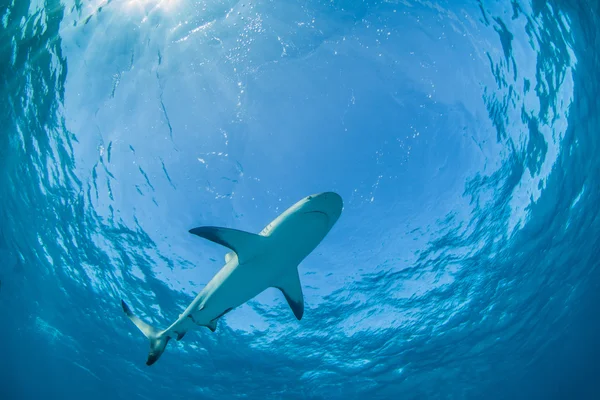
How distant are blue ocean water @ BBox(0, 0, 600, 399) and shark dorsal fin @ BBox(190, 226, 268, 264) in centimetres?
493

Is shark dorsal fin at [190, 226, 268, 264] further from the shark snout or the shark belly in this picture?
the shark snout

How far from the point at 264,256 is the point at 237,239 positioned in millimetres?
511

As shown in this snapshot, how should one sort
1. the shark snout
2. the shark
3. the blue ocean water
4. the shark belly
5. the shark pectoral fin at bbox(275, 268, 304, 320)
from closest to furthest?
the shark snout → the shark → the shark belly → the shark pectoral fin at bbox(275, 268, 304, 320) → the blue ocean water

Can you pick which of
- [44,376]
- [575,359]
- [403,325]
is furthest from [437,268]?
[44,376]

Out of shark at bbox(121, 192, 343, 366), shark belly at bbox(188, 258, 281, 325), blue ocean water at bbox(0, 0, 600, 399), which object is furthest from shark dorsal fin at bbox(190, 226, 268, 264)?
blue ocean water at bbox(0, 0, 600, 399)

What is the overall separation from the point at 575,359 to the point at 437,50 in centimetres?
4901

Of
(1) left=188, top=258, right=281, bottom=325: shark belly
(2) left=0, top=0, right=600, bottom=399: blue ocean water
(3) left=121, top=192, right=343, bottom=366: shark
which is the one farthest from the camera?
(2) left=0, top=0, right=600, bottom=399: blue ocean water

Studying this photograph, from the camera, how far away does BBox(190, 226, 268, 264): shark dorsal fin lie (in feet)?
12.5

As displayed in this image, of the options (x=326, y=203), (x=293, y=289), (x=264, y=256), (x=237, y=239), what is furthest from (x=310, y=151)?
(x=326, y=203)

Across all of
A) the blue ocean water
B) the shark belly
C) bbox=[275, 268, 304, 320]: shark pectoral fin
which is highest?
the blue ocean water

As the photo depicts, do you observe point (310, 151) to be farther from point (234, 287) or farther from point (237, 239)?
point (237, 239)

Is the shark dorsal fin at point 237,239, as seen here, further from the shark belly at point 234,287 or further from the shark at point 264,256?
the shark belly at point 234,287

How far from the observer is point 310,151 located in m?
8.80

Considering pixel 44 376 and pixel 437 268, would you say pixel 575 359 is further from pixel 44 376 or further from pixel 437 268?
pixel 44 376
